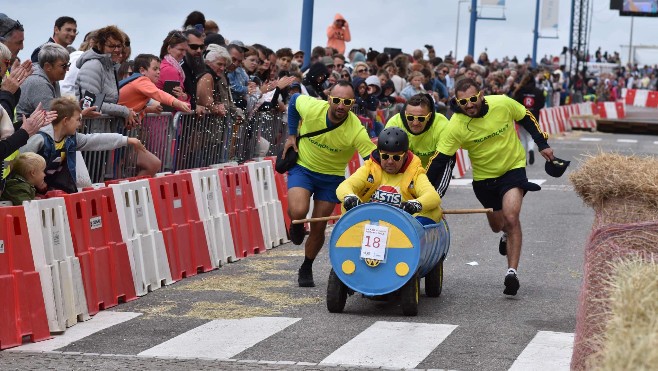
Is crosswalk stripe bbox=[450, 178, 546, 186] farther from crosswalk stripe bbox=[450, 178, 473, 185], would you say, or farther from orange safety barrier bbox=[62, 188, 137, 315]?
orange safety barrier bbox=[62, 188, 137, 315]

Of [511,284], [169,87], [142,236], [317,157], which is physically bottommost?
[511,284]

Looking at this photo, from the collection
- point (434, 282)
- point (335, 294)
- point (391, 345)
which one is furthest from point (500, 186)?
point (391, 345)

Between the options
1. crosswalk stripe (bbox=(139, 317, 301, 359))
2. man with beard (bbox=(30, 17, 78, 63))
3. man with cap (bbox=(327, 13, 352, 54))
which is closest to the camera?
crosswalk stripe (bbox=(139, 317, 301, 359))

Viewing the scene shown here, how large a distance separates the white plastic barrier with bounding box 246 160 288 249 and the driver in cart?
4.60 meters

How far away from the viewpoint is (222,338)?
993 cm

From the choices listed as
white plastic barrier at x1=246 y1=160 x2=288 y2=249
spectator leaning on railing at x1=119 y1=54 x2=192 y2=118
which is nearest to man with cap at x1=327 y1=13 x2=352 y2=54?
white plastic barrier at x1=246 y1=160 x2=288 y2=249

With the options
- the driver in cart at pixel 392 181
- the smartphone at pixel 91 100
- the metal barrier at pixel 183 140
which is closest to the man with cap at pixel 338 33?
the metal barrier at pixel 183 140

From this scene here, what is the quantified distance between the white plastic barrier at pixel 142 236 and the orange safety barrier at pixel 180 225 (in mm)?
185

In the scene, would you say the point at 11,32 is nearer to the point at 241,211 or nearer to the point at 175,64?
the point at 175,64

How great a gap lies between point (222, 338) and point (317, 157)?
3103 mm

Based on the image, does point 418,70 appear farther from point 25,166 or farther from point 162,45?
point 25,166

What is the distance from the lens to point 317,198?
42.0 ft

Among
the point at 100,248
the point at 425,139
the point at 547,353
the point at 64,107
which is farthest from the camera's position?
the point at 425,139

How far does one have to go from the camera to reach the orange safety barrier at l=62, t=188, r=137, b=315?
36.5 feet
